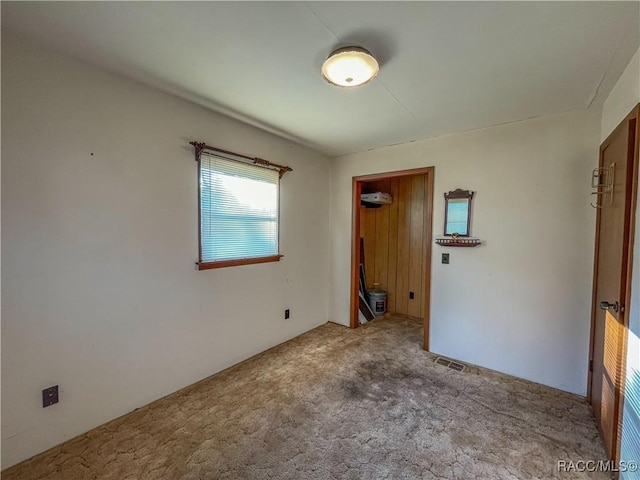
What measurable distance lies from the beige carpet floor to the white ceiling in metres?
2.38

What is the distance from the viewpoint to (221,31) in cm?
139

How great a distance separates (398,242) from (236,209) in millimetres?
2708

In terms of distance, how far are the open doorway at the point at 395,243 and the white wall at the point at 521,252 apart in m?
1.00

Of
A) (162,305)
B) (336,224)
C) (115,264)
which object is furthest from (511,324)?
(115,264)

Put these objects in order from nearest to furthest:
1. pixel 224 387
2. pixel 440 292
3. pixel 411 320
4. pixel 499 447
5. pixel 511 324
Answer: pixel 499 447 < pixel 224 387 < pixel 511 324 < pixel 440 292 < pixel 411 320

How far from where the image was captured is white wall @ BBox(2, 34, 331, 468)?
151 centimetres

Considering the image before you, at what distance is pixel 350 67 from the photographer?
5.14 ft

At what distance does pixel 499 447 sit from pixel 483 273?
4.80ft

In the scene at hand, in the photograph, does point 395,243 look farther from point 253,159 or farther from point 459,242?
point 253,159

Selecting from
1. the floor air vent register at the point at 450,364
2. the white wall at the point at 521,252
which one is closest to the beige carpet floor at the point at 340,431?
the floor air vent register at the point at 450,364

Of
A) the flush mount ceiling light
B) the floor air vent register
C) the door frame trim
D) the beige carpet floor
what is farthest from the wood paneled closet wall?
the flush mount ceiling light

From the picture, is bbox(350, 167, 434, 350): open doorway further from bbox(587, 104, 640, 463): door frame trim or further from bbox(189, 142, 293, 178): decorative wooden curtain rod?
bbox(587, 104, 640, 463): door frame trim

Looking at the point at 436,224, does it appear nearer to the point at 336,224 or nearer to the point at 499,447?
the point at 336,224

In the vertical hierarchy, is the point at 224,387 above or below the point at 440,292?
below
